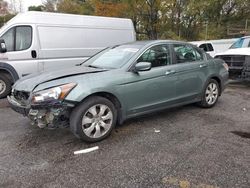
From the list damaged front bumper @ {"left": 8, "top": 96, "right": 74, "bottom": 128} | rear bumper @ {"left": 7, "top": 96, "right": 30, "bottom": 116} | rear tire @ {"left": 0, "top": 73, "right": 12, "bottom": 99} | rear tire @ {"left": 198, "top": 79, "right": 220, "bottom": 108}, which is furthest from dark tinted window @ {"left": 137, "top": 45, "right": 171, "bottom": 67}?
rear tire @ {"left": 0, "top": 73, "right": 12, "bottom": 99}

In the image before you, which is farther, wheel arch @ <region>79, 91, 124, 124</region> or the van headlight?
wheel arch @ <region>79, 91, 124, 124</region>

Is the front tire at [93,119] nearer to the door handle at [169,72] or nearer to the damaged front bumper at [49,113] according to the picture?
the damaged front bumper at [49,113]

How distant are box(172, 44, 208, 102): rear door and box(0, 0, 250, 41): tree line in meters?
18.0

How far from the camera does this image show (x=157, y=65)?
4.45 m

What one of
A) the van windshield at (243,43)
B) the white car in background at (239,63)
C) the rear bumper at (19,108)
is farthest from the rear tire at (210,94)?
the van windshield at (243,43)

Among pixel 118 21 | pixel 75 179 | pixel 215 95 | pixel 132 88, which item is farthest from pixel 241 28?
pixel 75 179

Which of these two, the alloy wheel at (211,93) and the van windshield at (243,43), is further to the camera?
the van windshield at (243,43)

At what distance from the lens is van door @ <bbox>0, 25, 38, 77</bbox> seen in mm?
6645

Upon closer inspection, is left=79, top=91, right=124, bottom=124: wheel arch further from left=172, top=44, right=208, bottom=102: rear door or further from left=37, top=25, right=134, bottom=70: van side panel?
left=37, top=25, right=134, bottom=70: van side panel

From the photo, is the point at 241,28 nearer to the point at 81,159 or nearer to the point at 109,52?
the point at 109,52

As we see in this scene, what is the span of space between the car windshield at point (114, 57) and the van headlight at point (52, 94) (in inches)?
39.9

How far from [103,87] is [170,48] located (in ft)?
5.79

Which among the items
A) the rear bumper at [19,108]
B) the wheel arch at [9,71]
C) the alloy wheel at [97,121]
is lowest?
the alloy wheel at [97,121]

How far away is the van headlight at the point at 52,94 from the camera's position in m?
3.37
